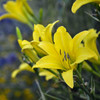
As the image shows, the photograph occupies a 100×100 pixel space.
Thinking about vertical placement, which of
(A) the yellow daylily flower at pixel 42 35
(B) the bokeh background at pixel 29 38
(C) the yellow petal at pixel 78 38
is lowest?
(B) the bokeh background at pixel 29 38

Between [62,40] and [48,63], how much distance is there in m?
0.11

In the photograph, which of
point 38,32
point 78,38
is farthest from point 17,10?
point 78,38

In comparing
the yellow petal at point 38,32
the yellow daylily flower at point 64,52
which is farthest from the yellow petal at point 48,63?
the yellow petal at point 38,32

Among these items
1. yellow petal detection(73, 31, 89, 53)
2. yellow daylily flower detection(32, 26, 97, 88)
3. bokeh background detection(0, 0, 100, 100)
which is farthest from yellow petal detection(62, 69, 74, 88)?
bokeh background detection(0, 0, 100, 100)

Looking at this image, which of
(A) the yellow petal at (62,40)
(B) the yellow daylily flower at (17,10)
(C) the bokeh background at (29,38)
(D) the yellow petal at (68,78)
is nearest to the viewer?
(D) the yellow petal at (68,78)

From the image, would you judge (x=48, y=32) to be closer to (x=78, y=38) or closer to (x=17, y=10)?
(x=78, y=38)

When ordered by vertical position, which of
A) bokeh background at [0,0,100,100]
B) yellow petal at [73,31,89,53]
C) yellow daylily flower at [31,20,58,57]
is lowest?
bokeh background at [0,0,100,100]

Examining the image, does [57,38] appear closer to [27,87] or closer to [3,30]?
[27,87]

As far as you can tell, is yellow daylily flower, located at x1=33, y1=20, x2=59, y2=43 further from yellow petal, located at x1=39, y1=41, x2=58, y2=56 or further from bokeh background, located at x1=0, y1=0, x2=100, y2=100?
bokeh background, located at x1=0, y1=0, x2=100, y2=100

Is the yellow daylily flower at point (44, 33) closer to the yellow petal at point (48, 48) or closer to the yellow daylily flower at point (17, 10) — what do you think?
the yellow petal at point (48, 48)

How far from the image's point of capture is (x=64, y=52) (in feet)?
2.68

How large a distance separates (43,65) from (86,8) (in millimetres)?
843

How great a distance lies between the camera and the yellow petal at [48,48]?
760mm

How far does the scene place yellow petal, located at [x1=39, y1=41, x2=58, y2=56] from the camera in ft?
2.49
